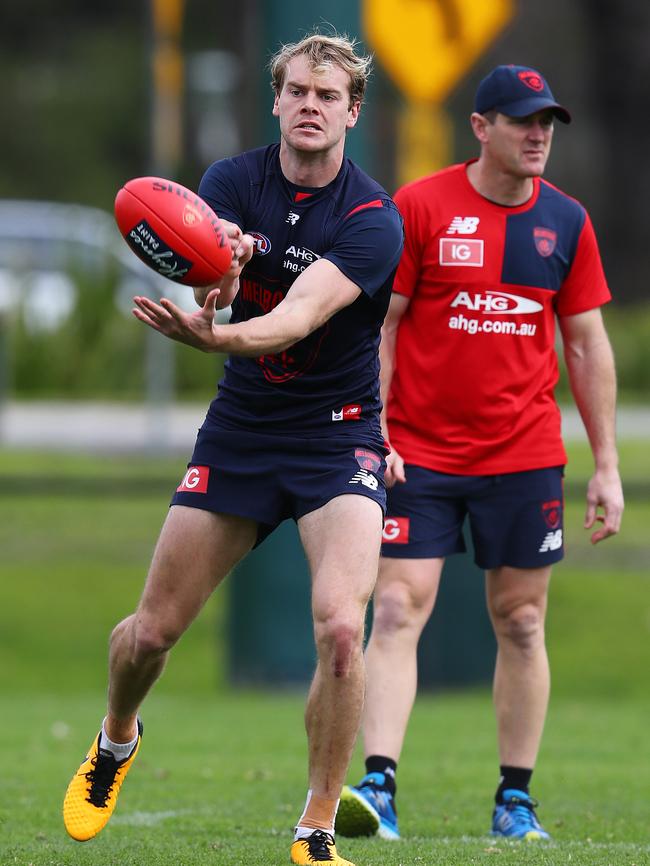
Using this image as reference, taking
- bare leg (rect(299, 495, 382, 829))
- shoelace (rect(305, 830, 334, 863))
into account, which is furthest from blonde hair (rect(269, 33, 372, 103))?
shoelace (rect(305, 830, 334, 863))

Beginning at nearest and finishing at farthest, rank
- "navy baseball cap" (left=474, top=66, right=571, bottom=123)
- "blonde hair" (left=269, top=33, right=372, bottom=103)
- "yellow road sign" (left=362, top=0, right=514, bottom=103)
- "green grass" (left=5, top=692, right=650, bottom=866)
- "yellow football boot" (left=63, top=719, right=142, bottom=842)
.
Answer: "blonde hair" (left=269, top=33, right=372, bottom=103) → "yellow football boot" (left=63, top=719, right=142, bottom=842) → "green grass" (left=5, top=692, right=650, bottom=866) → "navy baseball cap" (left=474, top=66, right=571, bottom=123) → "yellow road sign" (left=362, top=0, right=514, bottom=103)

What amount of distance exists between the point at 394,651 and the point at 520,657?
0.49m

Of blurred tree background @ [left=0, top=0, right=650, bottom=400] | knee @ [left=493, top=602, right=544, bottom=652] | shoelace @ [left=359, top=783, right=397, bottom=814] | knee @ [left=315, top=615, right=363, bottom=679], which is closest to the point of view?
knee @ [left=315, top=615, right=363, bottom=679]

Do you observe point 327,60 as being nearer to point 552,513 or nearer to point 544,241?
point 544,241

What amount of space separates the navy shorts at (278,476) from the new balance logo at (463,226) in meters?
1.22

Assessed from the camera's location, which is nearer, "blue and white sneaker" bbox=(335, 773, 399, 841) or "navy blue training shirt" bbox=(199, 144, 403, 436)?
"navy blue training shirt" bbox=(199, 144, 403, 436)

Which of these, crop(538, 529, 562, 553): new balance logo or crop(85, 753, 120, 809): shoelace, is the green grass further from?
crop(538, 529, 562, 553): new balance logo

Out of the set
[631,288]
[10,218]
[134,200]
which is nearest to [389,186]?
[10,218]

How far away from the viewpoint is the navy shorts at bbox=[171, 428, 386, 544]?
5.76 m

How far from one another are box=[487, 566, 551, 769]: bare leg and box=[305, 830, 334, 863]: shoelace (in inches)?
55.6

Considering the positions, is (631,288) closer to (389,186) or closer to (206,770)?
(389,186)

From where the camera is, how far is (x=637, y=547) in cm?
1565

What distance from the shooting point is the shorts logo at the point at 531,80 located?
664cm

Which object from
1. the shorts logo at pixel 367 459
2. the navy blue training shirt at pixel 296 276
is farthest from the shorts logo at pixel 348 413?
the shorts logo at pixel 367 459
